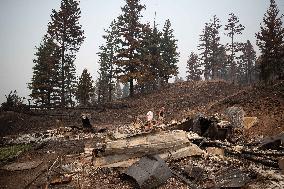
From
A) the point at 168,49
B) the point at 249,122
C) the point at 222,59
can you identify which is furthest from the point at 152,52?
the point at 222,59

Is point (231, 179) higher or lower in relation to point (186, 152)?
lower

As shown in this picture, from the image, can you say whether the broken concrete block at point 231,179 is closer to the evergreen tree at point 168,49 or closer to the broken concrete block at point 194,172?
the broken concrete block at point 194,172

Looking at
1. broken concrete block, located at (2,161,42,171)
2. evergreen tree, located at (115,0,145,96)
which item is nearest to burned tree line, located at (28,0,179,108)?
evergreen tree, located at (115,0,145,96)

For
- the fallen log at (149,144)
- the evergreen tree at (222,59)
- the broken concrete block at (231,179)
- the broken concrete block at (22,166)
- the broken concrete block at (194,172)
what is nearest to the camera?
the broken concrete block at (231,179)

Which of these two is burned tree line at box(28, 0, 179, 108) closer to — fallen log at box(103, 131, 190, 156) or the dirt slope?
the dirt slope

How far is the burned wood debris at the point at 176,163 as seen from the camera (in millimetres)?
8133

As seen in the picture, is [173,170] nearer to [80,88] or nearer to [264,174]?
[264,174]

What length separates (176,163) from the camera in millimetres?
9875

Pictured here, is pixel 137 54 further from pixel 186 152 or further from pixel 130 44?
pixel 186 152

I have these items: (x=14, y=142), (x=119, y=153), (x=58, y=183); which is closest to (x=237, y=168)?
(x=119, y=153)

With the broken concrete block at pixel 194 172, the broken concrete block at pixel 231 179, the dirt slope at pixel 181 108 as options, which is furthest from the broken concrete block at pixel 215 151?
the dirt slope at pixel 181 108

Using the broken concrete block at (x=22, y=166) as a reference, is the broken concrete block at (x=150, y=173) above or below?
A: above

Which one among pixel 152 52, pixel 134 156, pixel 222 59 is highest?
pixel 222 59

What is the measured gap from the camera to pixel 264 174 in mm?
7949
